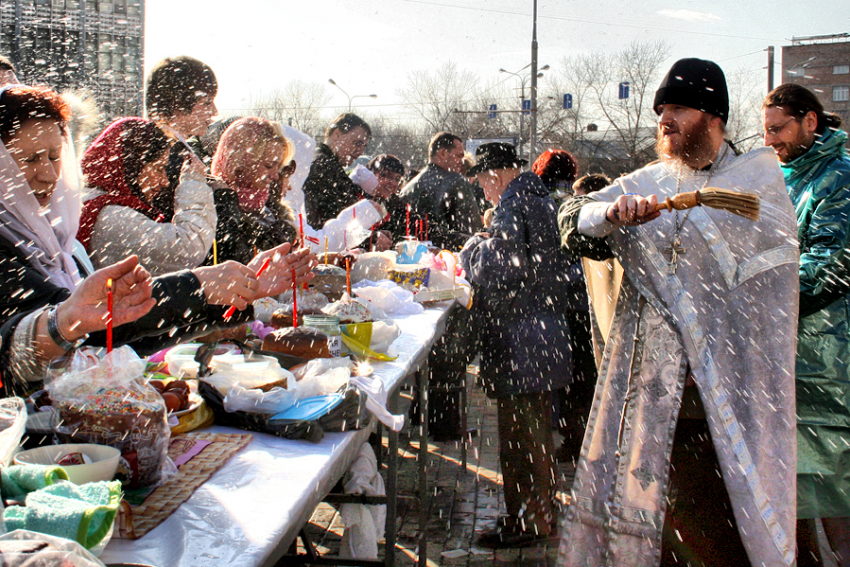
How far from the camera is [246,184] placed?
3613 mm

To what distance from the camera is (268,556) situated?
121cm

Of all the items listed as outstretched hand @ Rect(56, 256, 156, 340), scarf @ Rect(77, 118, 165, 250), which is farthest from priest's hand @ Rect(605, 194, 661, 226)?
scarf @ Rect(77, 118, 165, 250)

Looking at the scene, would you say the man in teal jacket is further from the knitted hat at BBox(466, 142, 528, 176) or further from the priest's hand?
the knitted hat at BBox(466, 142, 528, 176)

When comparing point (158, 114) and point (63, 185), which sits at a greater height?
point (158, 114)

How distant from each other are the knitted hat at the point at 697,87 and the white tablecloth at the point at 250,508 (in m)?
1.64

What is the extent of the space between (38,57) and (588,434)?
1514 cm

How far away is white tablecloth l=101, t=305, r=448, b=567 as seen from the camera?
117 centimetres

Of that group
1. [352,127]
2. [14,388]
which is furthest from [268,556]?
[352,127]

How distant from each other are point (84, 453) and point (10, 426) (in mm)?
139

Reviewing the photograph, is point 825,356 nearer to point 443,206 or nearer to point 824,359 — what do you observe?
point 824,359

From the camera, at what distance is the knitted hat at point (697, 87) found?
94.2 inches

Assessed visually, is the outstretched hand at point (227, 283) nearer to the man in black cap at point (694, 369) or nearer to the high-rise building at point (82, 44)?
the man in black cap at point (694, 369)

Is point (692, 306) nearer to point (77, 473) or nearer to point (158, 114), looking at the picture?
point (77, 473)

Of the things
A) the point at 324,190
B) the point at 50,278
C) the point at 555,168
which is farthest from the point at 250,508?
the point at 324,190
